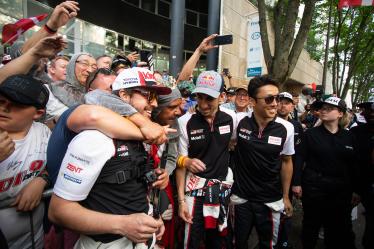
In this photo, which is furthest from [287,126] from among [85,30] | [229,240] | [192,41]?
[192,41]

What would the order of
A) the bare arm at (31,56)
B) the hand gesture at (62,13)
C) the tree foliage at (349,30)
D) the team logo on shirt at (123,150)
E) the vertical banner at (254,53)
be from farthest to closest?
1. the tree foliage at (349,30)
2. the vertical banner at (254,53)
3. the hand gesture at (62,13)
4. the bare arm at (31,56)
5. the team logo on shirt at (123,150)

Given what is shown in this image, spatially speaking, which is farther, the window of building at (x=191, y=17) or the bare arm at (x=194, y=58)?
the window of building at (x=191, y=17)

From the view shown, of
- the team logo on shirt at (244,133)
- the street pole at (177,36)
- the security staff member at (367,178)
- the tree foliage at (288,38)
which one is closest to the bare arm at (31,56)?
the team logo on shirt at (244,133)

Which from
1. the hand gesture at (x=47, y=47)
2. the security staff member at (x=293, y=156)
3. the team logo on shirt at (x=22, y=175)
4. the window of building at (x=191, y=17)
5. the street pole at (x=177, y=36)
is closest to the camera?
the team logo on shirt at (x=22, y=175)

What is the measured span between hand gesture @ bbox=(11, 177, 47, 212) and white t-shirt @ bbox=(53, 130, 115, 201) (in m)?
0.47

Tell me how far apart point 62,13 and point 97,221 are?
1.93 m

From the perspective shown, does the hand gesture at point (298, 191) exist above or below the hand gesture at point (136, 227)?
below

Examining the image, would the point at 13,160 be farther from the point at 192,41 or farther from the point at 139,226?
the point at 192,41

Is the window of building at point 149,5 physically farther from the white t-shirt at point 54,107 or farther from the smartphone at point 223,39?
the white t-shirt at point 54,107

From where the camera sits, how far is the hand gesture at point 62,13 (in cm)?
258

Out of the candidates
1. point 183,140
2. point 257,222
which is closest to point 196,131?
point 183,140

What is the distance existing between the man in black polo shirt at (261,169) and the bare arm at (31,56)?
6.96 ft

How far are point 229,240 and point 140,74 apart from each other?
242 centimetres

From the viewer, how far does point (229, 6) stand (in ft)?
56.2
